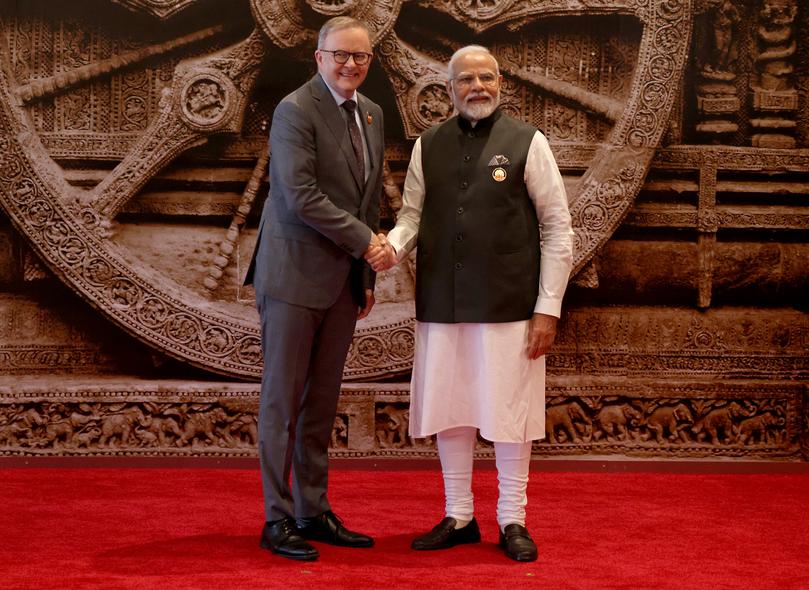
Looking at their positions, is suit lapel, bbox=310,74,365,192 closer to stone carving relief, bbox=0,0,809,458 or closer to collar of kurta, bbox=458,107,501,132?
collar of kurta, bbox=458,107,501,132

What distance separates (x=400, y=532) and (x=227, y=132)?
7.51 feet

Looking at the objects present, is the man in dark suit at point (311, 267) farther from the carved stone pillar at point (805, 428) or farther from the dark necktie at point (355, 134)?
the carved stone pillar at point (805, 428)

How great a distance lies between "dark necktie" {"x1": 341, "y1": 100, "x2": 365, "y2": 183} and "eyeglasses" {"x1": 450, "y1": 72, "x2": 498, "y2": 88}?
364 mm

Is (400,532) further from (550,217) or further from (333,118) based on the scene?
(333,118)

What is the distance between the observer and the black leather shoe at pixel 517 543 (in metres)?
3.43

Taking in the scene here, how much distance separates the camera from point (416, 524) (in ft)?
13.0

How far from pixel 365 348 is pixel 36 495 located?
1.66 m

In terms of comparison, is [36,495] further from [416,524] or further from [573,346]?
[573,346]

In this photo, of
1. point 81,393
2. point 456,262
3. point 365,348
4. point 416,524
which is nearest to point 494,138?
point 456,262

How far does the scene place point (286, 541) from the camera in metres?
3.44

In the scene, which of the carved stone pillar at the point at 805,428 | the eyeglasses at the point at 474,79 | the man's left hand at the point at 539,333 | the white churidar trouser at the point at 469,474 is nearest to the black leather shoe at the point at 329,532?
the white churidar trouser at the point at 469,474

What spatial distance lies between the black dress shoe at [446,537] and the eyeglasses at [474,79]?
144 centimetres

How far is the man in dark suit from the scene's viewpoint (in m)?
3.49

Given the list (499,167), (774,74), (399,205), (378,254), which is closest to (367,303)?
(378,254)
